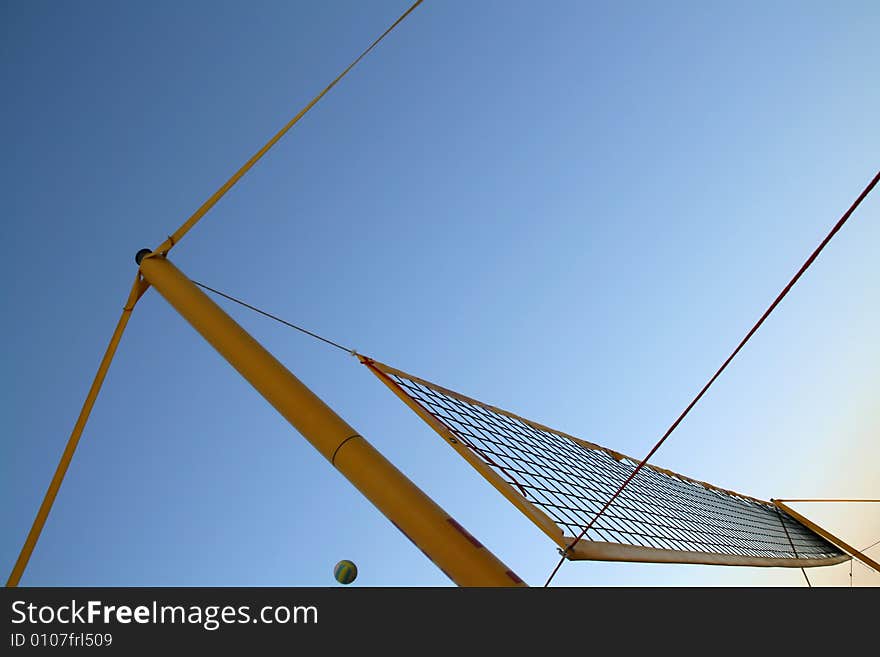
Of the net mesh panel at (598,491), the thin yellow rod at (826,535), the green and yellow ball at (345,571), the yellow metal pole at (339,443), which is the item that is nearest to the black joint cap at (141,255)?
the yellow metal pole at (339,443)

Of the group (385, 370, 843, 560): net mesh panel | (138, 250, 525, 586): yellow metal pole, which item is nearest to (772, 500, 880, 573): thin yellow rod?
(385, 370, 843, 560): net mesh panel

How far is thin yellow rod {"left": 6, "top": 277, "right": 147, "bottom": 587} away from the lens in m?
3.62

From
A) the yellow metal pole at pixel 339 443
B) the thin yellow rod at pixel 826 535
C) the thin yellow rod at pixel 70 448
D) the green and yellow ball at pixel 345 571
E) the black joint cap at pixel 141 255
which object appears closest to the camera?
the yellow metal pole at pixel 339 443

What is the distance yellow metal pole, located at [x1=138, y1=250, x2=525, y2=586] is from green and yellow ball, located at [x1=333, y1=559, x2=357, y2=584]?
29cm

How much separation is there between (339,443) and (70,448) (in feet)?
7.16

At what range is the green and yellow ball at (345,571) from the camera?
2.89m

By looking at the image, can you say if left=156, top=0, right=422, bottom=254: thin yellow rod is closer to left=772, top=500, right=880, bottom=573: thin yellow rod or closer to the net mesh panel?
A: the net mesh panel

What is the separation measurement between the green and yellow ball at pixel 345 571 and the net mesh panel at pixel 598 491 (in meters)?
1.05

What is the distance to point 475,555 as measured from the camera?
272 centimetres

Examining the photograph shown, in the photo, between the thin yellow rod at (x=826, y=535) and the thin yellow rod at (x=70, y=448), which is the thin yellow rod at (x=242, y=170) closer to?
the thin yellow rod at (x=70, y=448)

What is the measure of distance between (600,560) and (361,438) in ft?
4.66
